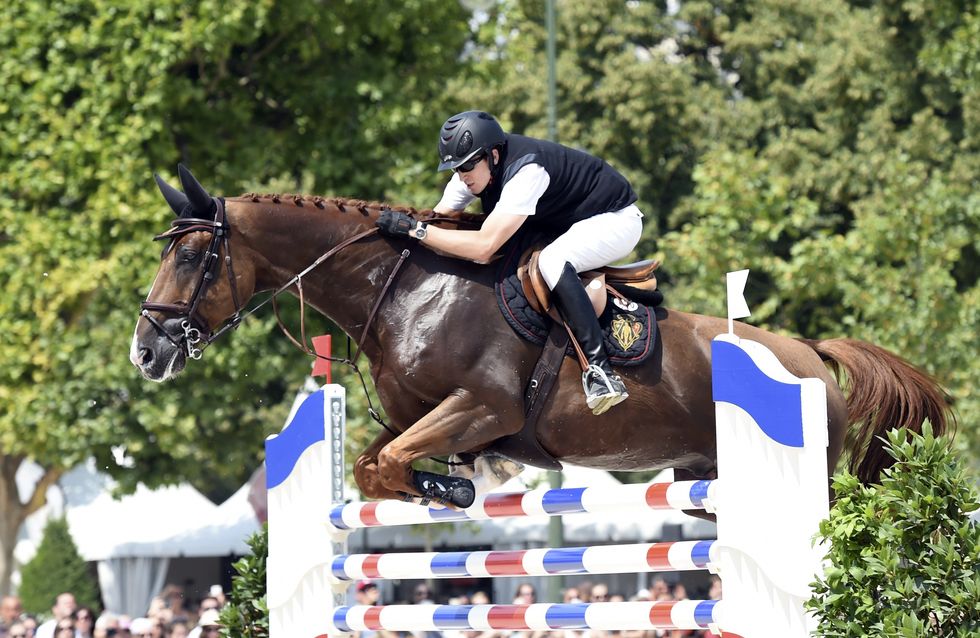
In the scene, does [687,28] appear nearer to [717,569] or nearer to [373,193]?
[373,193]

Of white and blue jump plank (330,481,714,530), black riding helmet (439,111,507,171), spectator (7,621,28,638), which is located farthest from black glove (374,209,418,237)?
spectator (7,621,28,638)

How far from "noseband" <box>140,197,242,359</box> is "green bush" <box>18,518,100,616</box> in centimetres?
1710

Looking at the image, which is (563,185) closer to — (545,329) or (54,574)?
(545,329)

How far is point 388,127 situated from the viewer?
51.4ft

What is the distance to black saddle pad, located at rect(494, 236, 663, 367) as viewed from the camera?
18.6ft

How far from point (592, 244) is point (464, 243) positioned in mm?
534

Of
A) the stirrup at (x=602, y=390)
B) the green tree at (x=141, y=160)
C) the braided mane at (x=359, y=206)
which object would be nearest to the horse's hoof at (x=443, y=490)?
the stirrup at (x=602, y=390)

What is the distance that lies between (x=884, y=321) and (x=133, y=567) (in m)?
12.0

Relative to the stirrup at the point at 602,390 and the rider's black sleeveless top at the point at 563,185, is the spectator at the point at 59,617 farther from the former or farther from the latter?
the stirrup at the point at 602,390

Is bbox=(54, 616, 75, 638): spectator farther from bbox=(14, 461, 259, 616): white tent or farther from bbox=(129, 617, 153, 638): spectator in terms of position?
bbox=(14, 461, 259, 616): white tent

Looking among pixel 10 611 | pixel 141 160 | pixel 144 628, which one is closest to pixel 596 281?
pixel 144 628

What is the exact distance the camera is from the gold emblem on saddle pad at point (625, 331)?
18.7 feet

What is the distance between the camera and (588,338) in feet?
18.1

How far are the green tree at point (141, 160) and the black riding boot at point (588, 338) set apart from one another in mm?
9257
